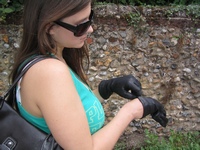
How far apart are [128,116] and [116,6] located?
6.13ft

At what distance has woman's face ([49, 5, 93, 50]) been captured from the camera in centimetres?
124

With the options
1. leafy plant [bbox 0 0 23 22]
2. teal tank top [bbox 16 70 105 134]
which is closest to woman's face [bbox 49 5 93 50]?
teal tank top [bbox 16 70 105 134]

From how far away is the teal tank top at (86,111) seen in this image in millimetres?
1273

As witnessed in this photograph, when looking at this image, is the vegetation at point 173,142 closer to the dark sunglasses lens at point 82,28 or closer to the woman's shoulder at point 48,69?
the dark sunglasses lens at point 82,28

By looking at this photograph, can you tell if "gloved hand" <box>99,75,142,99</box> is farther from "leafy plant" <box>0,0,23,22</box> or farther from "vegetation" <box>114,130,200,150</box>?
"vegetation" <box>114,130,200,150</box>

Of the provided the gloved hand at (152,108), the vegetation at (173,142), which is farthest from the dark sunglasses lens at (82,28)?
the vegetation at (173,142)

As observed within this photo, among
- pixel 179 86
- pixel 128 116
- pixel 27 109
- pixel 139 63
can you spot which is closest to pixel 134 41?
pixel 139 63

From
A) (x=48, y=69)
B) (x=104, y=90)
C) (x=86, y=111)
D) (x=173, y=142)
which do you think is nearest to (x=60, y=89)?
(x=48, y=69)

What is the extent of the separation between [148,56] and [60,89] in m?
2.19

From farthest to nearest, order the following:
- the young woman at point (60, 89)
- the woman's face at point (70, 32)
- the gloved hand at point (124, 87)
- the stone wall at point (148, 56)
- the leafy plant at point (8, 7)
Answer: the stone wall at point (148, 56) → the leafy plant at point (8, 7) → the gloved hand at point (124, 87) → the woman's face at point (70, 32) → the young woman at point (60, 89)

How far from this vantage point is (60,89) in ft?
3.64

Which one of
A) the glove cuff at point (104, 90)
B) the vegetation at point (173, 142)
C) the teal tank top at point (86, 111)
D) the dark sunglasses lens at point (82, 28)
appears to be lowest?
the vegetation at point (173, 142)

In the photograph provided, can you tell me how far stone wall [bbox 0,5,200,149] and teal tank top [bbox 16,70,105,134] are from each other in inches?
67.9

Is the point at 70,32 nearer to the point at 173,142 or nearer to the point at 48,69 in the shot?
the point at 48,69
